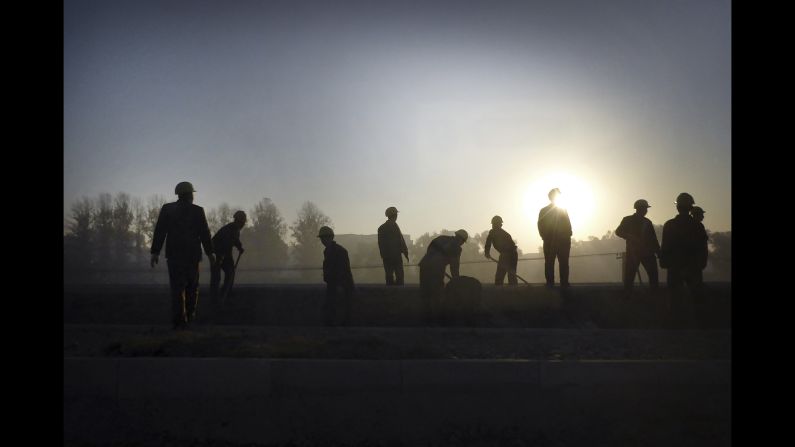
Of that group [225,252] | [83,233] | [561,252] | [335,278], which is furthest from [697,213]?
[83,233]

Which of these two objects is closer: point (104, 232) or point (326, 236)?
point (326, 236)

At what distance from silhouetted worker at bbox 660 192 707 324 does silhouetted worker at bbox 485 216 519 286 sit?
3242 millimetres

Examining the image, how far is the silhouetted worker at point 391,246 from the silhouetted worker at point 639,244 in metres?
4.17

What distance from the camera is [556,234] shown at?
12453mm

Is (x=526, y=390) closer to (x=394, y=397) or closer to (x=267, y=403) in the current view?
(x=394, y=397)

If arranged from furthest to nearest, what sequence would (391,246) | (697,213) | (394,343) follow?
(391,246) < (697,213) < (394,343)

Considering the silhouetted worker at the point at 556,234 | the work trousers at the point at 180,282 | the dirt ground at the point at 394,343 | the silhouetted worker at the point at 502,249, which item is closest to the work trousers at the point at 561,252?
the silhouetted worker at the point at 556,234

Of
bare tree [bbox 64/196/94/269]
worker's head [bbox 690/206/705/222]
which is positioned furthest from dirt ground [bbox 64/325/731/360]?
bare tree [bbox 64/196/94/269]

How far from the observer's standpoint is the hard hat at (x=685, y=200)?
36.6 ft

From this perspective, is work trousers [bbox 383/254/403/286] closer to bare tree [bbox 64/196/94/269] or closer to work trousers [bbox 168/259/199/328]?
work trousers [bbox 168/259/199/328]

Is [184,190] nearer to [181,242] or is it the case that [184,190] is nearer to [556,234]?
[181,242]

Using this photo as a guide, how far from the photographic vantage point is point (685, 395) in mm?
6715

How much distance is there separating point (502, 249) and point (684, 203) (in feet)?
12.1
